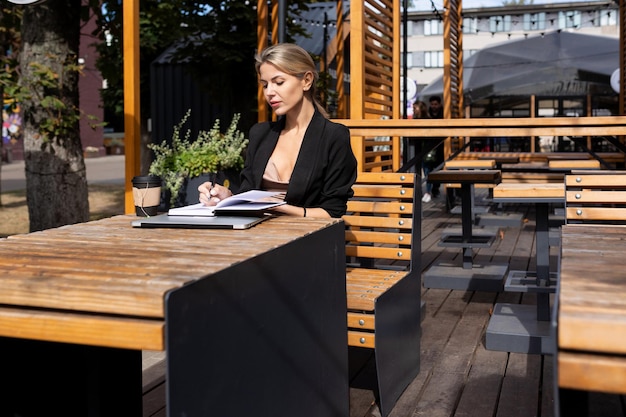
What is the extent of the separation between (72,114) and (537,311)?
16.0 feet

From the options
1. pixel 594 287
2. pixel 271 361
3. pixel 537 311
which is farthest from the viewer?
pixel 537 311

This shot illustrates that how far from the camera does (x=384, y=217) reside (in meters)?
3.58

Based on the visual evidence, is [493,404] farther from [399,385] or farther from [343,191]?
[343,191]

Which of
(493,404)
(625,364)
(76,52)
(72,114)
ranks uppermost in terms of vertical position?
(76,52)

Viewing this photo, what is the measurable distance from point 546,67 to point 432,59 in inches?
1477

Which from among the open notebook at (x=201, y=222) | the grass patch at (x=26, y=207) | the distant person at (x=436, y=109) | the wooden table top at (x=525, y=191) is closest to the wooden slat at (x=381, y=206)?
the wooden table top at (x=525, y=191)

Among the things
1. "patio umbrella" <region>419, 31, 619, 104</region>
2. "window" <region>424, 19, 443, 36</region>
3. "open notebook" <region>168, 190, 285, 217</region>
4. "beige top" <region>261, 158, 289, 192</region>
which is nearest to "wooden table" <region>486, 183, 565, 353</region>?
"beige top" <region>261, 158, 289, 192</region>

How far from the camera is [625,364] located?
1.18 meters

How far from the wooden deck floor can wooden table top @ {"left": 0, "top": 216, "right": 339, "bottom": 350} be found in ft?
4.17

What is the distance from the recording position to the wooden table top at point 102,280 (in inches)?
57.9

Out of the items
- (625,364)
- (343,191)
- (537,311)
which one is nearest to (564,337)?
(625,364)

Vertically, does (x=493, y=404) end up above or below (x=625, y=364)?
below

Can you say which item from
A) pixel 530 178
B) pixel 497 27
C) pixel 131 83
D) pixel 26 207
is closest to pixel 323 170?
pixel 131 83

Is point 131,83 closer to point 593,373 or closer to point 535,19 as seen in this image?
point 593,373
